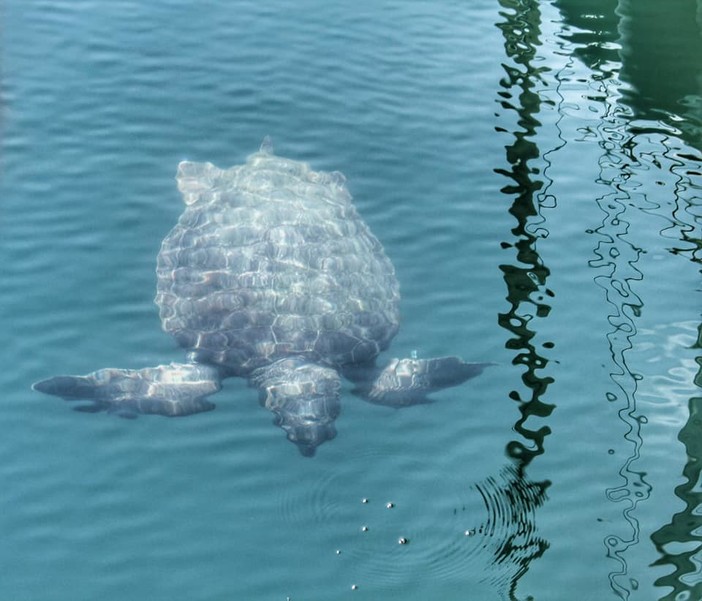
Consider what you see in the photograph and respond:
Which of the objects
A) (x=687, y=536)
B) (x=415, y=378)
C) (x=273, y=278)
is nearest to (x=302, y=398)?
(x=415, y=378)

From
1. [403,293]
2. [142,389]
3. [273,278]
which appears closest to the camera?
[142,389]

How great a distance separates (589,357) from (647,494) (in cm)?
152

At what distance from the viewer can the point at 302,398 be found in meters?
7.30

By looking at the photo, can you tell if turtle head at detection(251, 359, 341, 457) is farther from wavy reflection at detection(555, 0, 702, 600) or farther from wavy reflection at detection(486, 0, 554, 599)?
wavy reflection at detection(555, 0, 702, 600)

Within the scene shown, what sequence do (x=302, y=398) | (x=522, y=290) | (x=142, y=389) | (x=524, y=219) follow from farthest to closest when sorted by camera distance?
(x=524, y=219) → (x=522, y=290) → (x=142, y=389) → (x=302, y=398)

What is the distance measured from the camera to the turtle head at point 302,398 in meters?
7.12

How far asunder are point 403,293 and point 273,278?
1.37m

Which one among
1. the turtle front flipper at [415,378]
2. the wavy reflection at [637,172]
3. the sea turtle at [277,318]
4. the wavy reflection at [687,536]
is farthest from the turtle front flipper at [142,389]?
the wavy reflection at [687,536]

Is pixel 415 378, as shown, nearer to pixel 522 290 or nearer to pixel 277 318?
pixel 277 318

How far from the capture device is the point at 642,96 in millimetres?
12406

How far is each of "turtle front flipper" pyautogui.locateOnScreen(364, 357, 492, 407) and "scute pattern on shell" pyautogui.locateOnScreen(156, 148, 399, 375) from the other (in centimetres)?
30

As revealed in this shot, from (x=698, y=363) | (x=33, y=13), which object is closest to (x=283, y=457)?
(x=698, y=363)

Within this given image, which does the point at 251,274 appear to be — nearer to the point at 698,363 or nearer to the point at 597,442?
the point at 597,442

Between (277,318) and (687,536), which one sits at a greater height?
(277,318)
